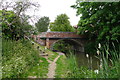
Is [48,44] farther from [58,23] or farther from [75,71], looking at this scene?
[75,71]

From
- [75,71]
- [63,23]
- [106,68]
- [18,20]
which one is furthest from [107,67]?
[63,23]

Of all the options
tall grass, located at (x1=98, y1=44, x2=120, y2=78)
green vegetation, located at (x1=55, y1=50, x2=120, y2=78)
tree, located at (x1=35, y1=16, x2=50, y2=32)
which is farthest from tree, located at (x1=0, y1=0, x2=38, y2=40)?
tall grass, located at (x1=98, y1=44, x2=120, y2=78)

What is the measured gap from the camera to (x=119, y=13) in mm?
5992

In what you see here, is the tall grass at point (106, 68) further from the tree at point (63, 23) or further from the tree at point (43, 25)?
the tree at point (63, 23)

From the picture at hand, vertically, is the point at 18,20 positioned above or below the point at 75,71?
above

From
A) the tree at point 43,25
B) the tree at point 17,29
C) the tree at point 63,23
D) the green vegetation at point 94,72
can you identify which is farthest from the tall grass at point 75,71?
the tree at point 63,23

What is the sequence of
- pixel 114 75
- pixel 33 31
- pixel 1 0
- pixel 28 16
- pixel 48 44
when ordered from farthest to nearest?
pixel 48 44 → pixel 33 31 → pixel 28 16 → pixel 1 0 → pixel 114 75

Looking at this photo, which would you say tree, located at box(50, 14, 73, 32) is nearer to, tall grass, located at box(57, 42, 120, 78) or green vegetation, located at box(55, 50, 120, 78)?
green vegetation, located at box(55, 50, 120, 78)

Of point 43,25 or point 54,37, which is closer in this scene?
point 54,37

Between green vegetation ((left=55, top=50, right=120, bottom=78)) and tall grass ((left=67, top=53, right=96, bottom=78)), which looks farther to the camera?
tall grass ((left=67, top=53, right=96, bottom=78))

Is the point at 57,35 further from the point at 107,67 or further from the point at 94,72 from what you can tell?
the point at 107,67

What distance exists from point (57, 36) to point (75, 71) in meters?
10.8

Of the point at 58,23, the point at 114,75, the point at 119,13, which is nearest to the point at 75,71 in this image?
the point at 114,75

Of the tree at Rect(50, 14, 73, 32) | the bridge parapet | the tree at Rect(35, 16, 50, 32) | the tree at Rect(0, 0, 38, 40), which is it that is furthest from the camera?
the tree at Rect(50, 14, 73, 32)
